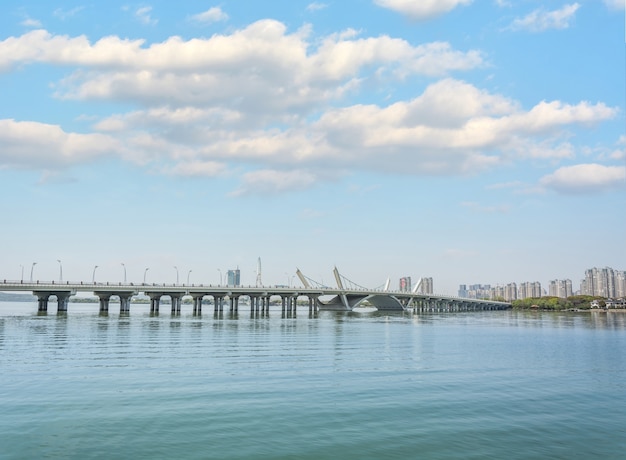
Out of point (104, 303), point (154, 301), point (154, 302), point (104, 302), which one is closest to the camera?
point (104, 302)

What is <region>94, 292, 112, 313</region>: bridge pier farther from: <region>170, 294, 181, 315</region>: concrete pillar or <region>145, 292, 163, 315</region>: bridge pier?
<region>170, 294, 181, 315</region>: concrete pillar

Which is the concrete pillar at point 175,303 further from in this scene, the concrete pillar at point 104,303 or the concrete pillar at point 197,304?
the concrete pillar at point 104,303

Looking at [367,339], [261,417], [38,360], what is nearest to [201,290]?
[367,339]

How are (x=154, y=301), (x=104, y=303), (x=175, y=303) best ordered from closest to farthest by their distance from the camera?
(x=104, y=303), (x=154, y=301), (x=175, y=303)

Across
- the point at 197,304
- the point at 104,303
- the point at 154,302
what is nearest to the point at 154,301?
the point at 154,302

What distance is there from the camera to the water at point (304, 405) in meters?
20.4

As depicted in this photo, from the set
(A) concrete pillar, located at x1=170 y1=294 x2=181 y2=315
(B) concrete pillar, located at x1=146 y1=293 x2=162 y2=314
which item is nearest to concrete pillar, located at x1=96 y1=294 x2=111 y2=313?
(B) concrete pillar, located at x1=146 y1=293 x2=162 y2=314

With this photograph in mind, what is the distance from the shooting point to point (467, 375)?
3872 centimetres

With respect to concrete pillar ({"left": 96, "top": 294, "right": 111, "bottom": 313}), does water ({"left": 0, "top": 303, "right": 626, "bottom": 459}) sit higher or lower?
lower

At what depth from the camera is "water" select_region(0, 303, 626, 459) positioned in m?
20.4

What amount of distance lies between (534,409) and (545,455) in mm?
8241

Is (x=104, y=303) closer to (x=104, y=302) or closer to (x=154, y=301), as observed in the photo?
(x=104, y=302)

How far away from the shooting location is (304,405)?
2742cm

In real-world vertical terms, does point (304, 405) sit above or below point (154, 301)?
below
